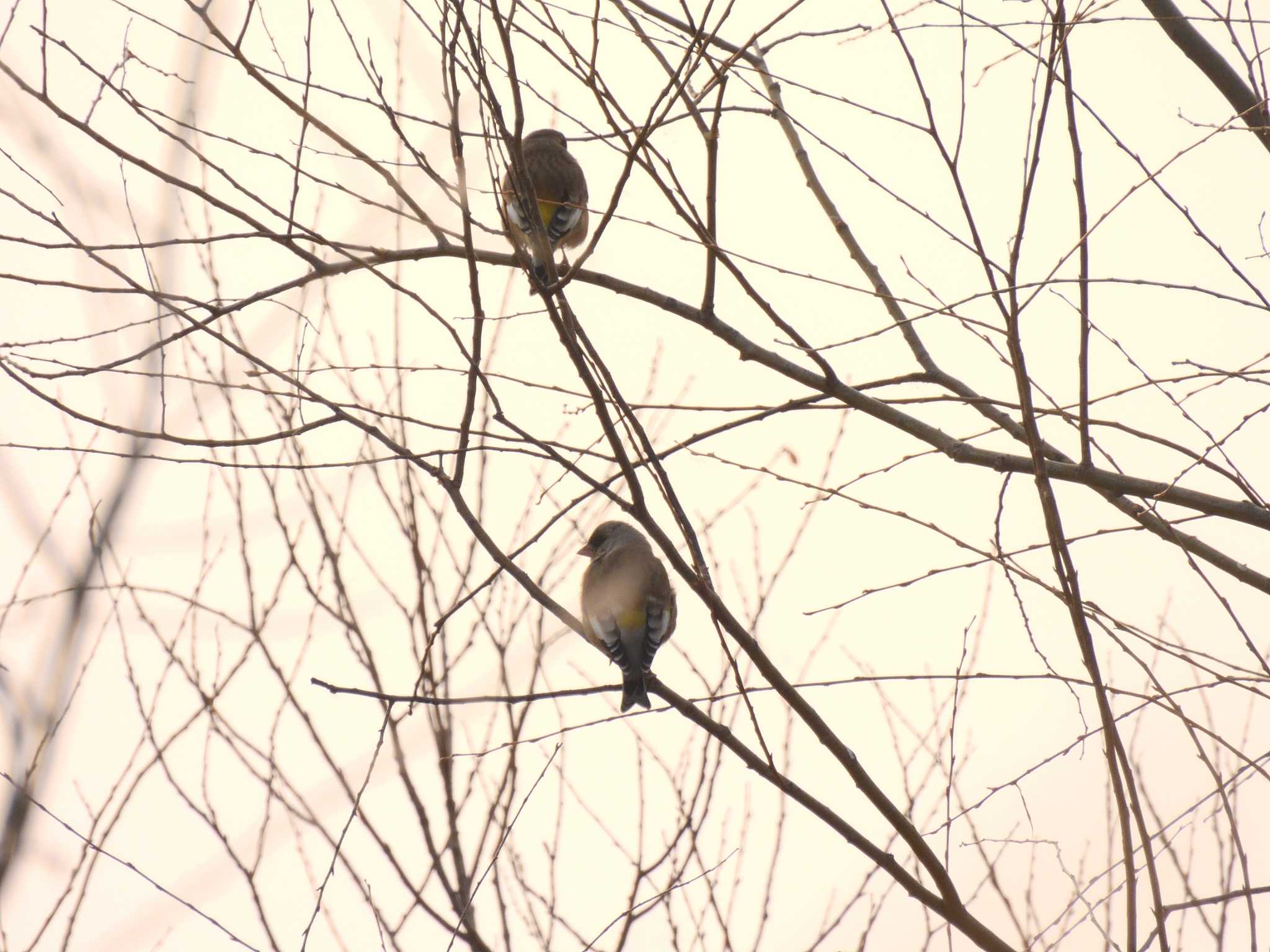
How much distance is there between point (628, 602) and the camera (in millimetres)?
6008

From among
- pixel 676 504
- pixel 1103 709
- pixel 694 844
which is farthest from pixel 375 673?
pixel 1103 709

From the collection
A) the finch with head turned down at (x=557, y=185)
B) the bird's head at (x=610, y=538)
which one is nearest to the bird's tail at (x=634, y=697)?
the bird's head at (x=610, y=538)

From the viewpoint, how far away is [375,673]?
5031mm

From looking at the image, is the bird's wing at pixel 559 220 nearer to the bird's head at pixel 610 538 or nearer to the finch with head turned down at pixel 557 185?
the finch with head turned down at pixel 557 185

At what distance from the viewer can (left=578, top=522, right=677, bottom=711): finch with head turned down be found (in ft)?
18.9

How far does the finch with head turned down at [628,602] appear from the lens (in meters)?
5.75

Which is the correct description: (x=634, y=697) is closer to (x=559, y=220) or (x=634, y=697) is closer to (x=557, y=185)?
(x=559, y=220)

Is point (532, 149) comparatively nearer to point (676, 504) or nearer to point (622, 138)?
point (622, 138)

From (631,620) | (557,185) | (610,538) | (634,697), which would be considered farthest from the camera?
(557,185)

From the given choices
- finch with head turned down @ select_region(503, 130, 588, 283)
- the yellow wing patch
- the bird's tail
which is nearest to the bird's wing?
finch with head turned down @ select_region(503, 130, 588, 283)

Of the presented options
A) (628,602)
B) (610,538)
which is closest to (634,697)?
(628,602)

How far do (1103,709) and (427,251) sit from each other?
7.60ft

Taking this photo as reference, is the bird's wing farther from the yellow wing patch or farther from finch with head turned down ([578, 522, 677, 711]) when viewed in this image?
the yellow wing patch

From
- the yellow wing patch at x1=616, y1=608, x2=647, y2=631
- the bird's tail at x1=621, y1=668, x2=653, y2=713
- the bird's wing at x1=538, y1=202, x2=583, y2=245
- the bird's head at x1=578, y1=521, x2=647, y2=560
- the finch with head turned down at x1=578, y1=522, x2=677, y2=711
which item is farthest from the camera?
the bird's head at x1=578, y1=521, x2=647, y2=560
